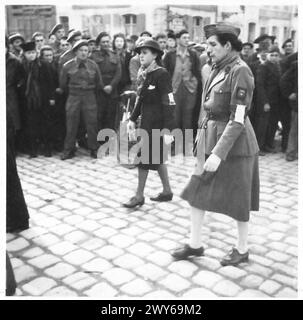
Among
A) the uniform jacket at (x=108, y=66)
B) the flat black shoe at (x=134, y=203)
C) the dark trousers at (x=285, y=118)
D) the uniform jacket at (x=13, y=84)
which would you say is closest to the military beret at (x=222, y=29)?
the flat black shoe at (x=134, y=203)

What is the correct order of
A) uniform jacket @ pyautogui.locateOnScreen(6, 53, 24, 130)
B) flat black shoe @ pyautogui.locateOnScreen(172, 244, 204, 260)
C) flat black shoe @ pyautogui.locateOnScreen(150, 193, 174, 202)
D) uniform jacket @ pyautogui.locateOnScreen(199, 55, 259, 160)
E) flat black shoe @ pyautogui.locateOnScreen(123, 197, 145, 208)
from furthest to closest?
1. uniform jacket @ pyautogui.locateOnScreen(6, 53, 24, 130)
2. flat black shoe @ pyautogui.locateOnScreen(150, 193, 174, 202)
3. flat black shoe @ pyautogui.locateOnScreen(123, 197, 145, 208)
4. flat black shoe @ pyautogui.locateOnScreen(172, 244, 204, 260)
5. uniform jacket @ pyautogui.locateOnScreen(199, 55, 259, 160)

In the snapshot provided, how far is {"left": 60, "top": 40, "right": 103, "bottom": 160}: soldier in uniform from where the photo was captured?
7160 mm

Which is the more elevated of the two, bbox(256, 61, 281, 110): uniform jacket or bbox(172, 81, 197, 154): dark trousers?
bbox(256, 61, 281, 110): uniform jacket

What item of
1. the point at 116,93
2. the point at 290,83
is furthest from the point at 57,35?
the point at 290,83

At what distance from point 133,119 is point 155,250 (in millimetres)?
1737

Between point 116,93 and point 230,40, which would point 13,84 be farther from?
point 230,40

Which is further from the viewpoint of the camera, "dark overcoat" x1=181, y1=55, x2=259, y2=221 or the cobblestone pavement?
the cobblestone pavement

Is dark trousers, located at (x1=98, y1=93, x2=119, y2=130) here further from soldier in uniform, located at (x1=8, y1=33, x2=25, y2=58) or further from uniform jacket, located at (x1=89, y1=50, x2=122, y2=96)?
soldier in uniform, located at (x1=8, y1=33, x2=25, y2=58)

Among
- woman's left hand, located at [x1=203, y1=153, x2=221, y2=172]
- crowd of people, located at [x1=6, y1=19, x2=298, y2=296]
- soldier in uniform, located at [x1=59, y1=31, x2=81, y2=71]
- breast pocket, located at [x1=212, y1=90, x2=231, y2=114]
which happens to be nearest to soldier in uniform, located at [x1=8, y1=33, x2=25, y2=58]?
crowd of people, located at [x1=6, y1=19, x2=298, y2=296]

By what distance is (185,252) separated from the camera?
3912mm

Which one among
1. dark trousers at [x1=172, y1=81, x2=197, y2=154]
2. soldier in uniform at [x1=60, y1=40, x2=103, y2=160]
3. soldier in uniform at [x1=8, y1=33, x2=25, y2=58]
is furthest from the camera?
soldier in uniform at [x1=8, y1=33, x2=25, y2=58]

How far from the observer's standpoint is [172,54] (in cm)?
772

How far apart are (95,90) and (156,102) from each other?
283 cm
